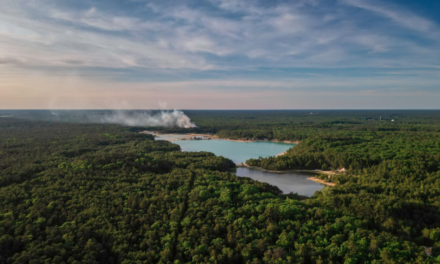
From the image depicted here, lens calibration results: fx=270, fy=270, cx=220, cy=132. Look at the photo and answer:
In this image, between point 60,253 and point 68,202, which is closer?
point 60,253

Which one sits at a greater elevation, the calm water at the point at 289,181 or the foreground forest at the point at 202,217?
the foreground forest at the point at 202,217

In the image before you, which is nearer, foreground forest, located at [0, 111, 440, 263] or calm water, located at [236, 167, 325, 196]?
foreground forest, located at [0, 111, 440, 263]

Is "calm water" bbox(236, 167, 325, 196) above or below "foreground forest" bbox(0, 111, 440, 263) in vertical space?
below

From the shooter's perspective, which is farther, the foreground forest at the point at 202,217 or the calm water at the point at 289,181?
the calm water at the point at 289,181

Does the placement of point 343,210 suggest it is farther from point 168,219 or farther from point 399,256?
point 168,219

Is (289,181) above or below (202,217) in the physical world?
below

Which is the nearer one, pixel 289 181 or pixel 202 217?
pixel 202 217

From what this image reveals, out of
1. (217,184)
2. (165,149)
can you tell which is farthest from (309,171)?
(165,149)

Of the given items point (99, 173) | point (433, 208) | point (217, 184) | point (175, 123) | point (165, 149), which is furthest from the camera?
point (175, 123)
